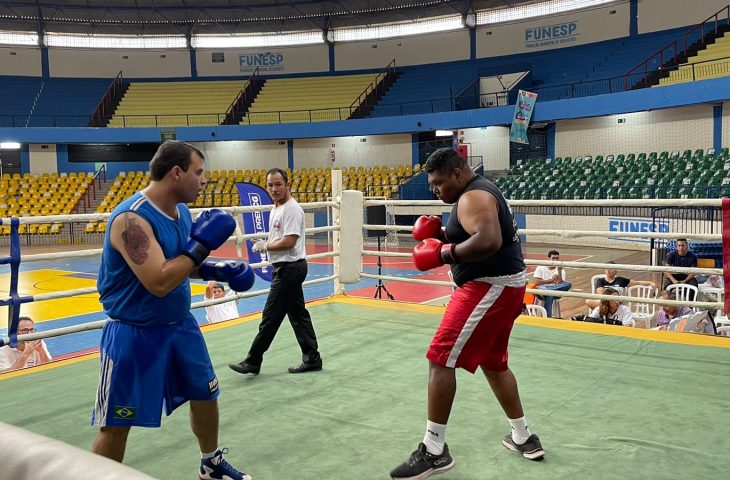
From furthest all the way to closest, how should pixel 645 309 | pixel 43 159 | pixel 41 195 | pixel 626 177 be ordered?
pixel 43 159 < pixel 41 195 < pixel 626 177 < pixel 645 309

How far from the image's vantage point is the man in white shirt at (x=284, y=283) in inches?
159

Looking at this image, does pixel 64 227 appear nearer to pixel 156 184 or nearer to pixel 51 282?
pixel 51 282

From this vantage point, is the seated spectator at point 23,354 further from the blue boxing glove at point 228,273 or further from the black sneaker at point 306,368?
the blue boxing glove at point 228,273

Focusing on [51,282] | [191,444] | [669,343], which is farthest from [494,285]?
[51,282]

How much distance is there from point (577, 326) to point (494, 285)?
2.66 metres

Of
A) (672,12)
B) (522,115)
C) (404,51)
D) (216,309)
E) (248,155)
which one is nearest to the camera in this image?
(216,309)

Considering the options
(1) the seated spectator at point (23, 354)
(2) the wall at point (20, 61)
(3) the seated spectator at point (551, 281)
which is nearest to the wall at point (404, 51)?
(2) the wall at point (20, 61)

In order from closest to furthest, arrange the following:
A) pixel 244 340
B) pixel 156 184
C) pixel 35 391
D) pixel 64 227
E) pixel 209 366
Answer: pixel 156 184 < pixel 209 366 < pixel 35 391 < pixel 244 340 < pixel 64 227

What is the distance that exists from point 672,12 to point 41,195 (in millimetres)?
23041

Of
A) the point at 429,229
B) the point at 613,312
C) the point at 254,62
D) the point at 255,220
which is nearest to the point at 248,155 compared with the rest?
the point at 254,62

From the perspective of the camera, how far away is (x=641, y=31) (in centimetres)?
2155

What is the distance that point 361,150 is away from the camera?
960 inches

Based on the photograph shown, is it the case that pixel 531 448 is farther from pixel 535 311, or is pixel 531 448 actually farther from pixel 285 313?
pixel 535 311

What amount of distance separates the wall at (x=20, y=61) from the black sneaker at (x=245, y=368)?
88.7 feet
